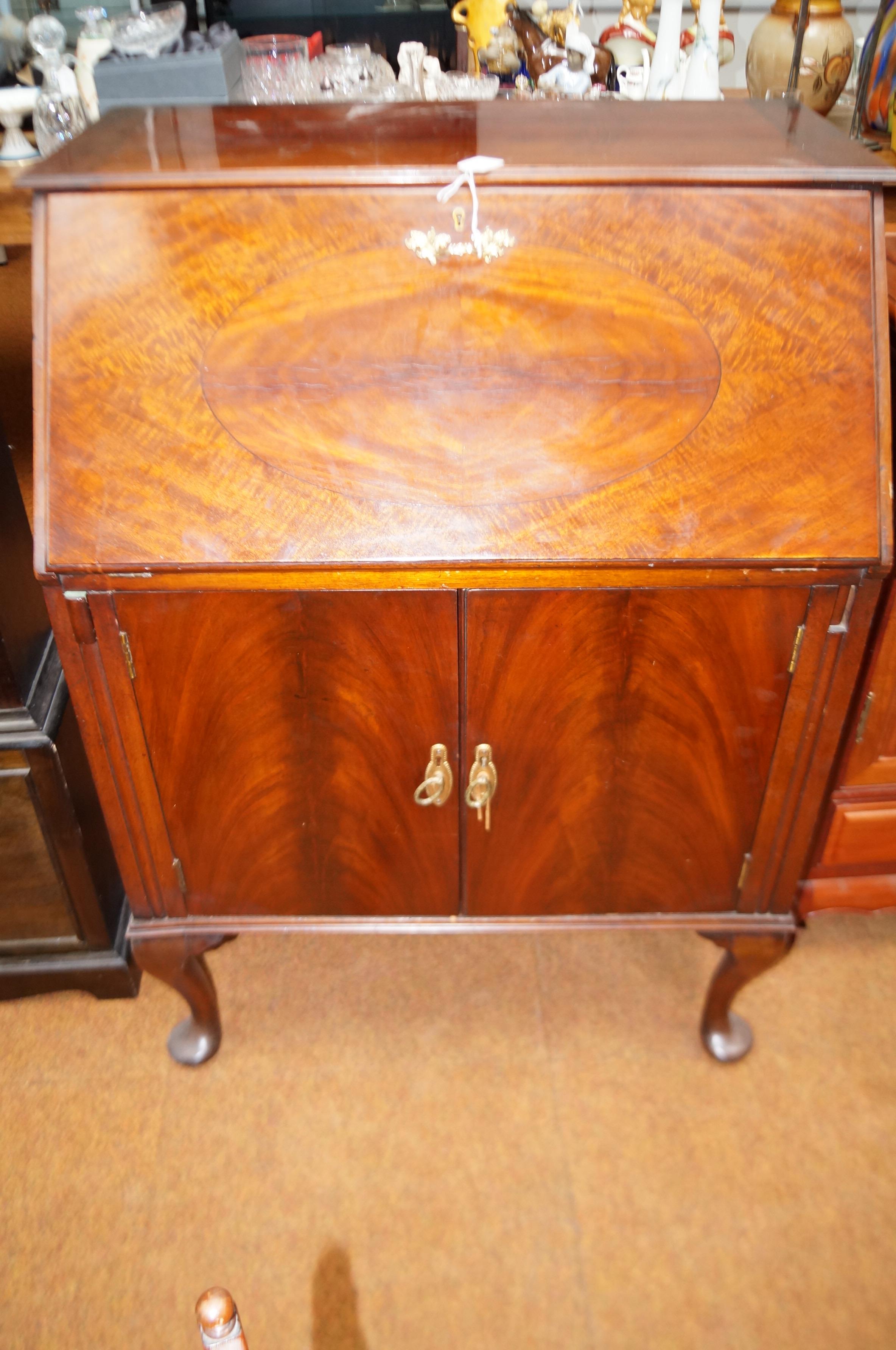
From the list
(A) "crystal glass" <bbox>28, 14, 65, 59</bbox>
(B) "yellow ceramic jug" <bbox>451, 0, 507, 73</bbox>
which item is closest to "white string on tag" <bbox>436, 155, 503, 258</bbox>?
(B) "yellow ceramic jug" <bbox>451, 0, 507, 73</bbox>

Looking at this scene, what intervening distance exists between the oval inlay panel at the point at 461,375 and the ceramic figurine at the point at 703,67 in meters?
0.63

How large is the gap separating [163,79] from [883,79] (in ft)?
3.92

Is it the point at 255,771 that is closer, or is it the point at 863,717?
the point at 255,771

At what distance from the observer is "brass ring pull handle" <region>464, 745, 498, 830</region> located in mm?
1164

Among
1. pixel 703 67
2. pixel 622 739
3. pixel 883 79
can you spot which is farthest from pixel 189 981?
pixel 883 79

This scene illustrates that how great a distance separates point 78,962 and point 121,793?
23.7 inches

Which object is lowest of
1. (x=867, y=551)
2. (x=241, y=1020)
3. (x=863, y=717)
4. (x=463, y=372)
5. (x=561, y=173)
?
(x=241, y=1020)

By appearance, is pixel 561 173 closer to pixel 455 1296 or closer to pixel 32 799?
A: pixel 32 799

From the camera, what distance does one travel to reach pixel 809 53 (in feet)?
5.69

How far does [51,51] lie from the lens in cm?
169

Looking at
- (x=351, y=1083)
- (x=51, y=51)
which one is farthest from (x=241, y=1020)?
(x=51, y=51)

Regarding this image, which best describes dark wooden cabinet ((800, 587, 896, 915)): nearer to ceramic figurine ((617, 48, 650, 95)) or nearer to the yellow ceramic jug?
ceramic figurine ((617, 48, 650, 95))

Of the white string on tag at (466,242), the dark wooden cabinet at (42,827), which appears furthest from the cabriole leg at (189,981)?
the white string on tag at (466,242)

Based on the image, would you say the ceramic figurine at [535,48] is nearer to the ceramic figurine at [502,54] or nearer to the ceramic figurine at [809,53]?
the ceramic figurine at [502,54]
